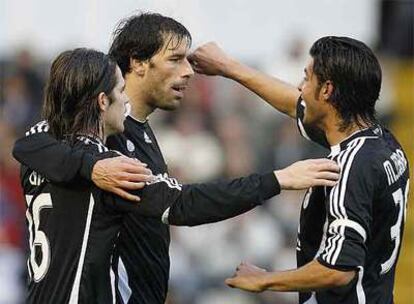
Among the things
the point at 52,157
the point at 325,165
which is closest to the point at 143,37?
the point at 52,157

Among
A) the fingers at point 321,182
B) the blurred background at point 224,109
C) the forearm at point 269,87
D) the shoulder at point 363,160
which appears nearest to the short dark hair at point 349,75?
the shoulder at point 363,160

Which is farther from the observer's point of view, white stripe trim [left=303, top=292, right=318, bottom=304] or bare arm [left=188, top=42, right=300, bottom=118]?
bare arm [left=188, top=42, right=300, bottom=118]

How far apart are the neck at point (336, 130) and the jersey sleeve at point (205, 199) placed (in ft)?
1.57

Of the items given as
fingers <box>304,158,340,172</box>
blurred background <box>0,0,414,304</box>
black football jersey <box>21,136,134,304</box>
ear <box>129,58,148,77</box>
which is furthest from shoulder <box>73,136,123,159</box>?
blurred background <box>0,0,414,304</box>

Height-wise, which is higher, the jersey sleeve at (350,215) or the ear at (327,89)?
the ear at (327,89)

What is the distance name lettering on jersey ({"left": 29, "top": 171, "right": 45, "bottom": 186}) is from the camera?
572 centimetres

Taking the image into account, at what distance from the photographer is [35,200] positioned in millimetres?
5727

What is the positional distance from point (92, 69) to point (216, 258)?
23.0 ft

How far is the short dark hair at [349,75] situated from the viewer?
19.1 ft

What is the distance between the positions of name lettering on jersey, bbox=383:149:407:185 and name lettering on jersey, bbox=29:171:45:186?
4.80 feet

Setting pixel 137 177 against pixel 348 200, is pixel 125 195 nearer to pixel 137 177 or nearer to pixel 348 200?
pixel 137 177

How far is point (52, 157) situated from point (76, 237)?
0.35 metres

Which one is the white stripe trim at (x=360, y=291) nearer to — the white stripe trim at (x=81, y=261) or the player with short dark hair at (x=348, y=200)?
the player with short dark hair at (x=348, y=200)

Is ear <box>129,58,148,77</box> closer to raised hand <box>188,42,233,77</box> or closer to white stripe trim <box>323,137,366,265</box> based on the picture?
raised hand <box>188,42,233,77</box>
